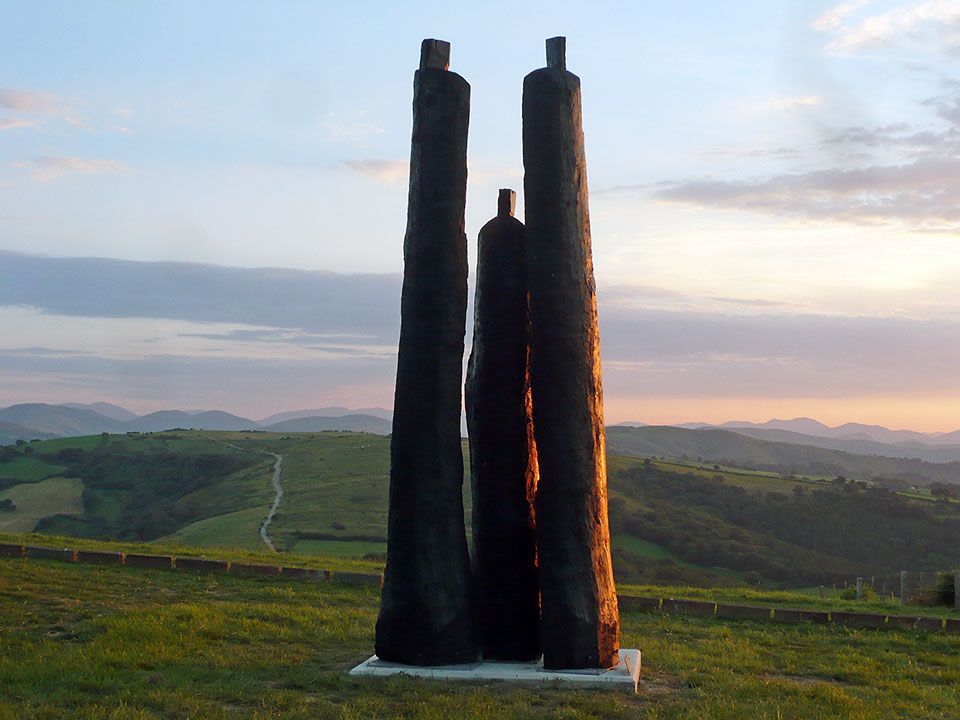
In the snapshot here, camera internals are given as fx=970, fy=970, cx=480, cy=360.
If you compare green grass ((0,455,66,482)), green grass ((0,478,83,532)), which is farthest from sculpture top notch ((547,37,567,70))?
green grass ((0,455,66,482))

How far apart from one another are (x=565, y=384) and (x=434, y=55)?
4.51 metres

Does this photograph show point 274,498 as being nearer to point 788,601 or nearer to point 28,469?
point 28,469

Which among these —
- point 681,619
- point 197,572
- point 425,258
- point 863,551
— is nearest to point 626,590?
point 681,619

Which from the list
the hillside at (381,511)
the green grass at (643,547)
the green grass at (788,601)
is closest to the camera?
the green grass at (788,601)

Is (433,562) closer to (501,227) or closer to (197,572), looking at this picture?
(501,227)

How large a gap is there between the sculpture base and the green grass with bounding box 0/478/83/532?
7185 cm

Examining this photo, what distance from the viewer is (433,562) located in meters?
11.6

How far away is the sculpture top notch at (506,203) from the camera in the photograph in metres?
13.1

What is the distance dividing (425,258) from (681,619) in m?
8.79

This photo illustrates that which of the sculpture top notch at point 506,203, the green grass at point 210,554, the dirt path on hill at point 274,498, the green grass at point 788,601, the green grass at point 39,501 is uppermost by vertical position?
the sculpture top notch at point 506,203

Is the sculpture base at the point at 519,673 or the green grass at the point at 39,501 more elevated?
the sculpture base at the point at 519,673

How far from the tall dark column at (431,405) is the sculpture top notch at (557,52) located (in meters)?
1.15

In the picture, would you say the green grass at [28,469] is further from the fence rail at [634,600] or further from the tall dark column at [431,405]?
the tall dark column at [431,405]

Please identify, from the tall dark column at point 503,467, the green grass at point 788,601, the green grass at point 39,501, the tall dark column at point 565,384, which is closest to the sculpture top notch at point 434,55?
the tall dark column at point 565,384
